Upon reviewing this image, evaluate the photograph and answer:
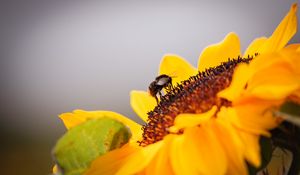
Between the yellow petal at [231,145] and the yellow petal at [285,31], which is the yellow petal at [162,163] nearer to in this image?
the yellow petal at [231,145]

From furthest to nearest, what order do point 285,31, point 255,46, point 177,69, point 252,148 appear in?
point 177,69, point 255,46, point 285,31, point 252,148

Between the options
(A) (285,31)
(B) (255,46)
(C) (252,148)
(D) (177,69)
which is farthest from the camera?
(D) (177,69)

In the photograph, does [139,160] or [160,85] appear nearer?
[139,160]

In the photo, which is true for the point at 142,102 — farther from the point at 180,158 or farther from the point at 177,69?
the point at 180,158

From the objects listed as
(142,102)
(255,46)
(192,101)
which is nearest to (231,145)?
(192,101)

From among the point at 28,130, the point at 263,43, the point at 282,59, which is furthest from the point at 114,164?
the point at 28,130

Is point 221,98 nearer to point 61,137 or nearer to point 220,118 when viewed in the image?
point 220,118

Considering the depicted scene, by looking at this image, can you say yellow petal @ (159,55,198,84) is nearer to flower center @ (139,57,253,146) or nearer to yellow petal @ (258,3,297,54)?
flower center @ (139,57,253,146)
